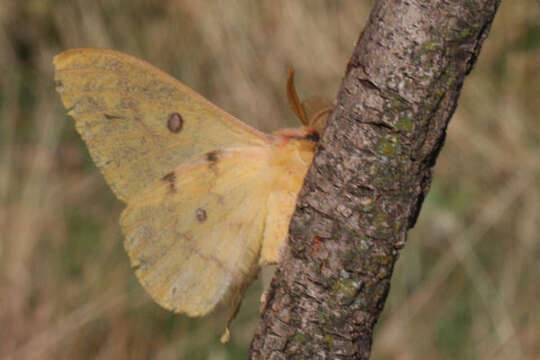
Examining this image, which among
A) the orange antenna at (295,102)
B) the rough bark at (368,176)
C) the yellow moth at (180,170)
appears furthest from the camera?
the yellow moth at (180,170)

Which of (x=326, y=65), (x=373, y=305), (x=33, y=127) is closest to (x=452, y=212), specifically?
(x=326, y=65)

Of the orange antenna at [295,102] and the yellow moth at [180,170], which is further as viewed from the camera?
the yellow moth at [180,170]

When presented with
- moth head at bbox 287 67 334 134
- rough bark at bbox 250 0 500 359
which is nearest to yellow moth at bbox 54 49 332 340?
moth head at bbox 287 67 334 134

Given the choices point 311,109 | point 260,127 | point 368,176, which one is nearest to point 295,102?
point 311,109

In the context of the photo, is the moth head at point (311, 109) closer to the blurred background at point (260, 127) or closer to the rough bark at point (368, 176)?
the rough bark at point (368, 176)

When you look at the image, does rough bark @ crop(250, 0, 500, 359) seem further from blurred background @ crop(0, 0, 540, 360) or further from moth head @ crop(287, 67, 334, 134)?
blurred background @ crop(0, 0, 540, 360)

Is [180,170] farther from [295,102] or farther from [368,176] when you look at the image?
[368,176]

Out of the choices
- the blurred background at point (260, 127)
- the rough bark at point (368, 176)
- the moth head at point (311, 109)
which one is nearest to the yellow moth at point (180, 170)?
the moth head at point (311, 109)
